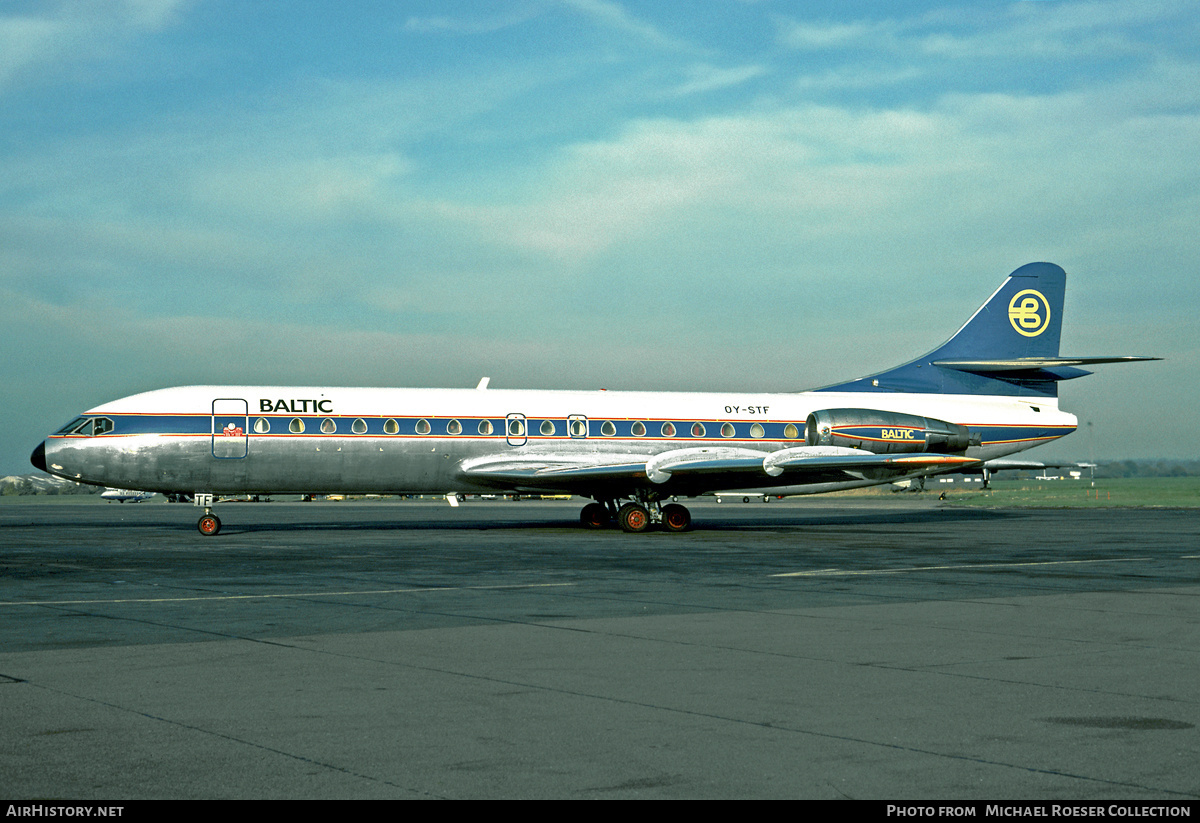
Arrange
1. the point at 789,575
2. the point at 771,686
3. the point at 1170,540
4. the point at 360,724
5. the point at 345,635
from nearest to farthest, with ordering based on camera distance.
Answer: the point at 360,724, the point at 771,686, the point at 345,635, the point at 789,575, the point at 1170,540

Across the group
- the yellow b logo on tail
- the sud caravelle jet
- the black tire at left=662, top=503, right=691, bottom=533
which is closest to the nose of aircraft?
the sud caravelle jet

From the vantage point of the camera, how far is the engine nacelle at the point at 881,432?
32219 millimetres

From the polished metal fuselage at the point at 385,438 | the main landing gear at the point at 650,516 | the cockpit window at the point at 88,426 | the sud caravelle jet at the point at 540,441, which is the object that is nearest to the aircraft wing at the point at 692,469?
the sud caravelle jet at the point at 540,441

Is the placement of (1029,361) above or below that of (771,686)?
above

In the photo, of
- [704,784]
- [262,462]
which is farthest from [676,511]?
[704,784]

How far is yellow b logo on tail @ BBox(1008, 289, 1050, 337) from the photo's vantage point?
35.7 meters

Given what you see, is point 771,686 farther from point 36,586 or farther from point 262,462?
point 262,462

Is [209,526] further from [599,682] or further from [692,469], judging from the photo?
[599,682]

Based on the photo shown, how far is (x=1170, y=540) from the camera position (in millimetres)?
26625

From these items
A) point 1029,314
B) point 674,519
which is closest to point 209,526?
point 674,519

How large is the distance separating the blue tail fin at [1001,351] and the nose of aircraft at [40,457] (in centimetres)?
2256

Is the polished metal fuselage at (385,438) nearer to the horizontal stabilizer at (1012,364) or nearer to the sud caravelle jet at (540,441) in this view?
the sud caravelle jet at (540,441)

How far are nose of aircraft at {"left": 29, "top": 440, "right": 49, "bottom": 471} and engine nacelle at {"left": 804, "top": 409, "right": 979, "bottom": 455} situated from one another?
20.5m

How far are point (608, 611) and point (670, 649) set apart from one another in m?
2.88
